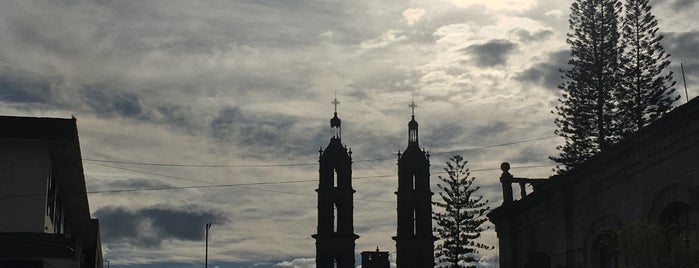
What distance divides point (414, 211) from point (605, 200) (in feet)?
150

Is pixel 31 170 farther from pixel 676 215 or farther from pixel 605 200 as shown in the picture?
pixel 676 215

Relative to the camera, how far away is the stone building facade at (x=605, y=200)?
59.4ft

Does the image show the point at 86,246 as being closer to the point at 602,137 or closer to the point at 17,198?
the point at 17,198

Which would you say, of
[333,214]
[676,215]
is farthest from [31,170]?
[333,214]

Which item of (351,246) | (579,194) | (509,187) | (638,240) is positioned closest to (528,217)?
(509,187)

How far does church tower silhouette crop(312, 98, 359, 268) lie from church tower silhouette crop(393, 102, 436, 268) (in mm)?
3680

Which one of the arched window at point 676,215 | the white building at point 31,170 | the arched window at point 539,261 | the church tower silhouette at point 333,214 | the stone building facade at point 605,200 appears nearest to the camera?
the stone building facade at point 605,200

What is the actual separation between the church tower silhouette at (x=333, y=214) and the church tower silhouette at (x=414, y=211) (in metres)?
3.68

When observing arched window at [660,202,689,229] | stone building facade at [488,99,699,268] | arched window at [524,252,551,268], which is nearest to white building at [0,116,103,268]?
arched window at [524,252,551,268]

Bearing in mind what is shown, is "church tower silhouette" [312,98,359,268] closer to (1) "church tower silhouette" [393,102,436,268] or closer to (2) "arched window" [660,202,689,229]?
(1) "church tower silhouette" [393,102,436,268]

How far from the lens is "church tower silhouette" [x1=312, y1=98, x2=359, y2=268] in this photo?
212 ft

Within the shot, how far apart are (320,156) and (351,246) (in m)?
6.70

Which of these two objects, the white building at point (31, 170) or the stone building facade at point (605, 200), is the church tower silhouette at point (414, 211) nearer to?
the stone building facade at point (605, 200)

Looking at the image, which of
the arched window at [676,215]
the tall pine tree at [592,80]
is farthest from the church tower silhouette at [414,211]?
the arched window at [676,215]
